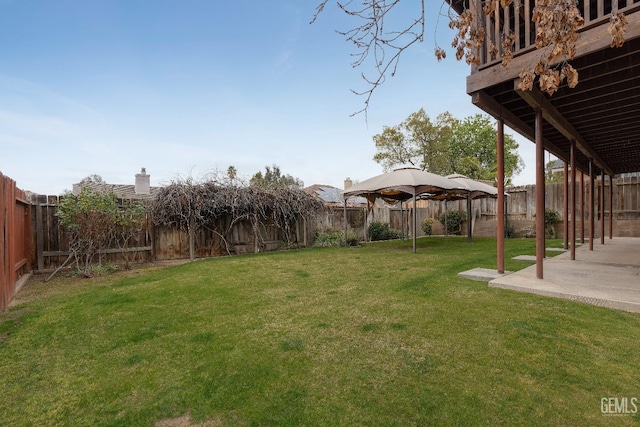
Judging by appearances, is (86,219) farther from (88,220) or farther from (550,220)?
(550,220)

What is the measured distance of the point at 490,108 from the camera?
4176 mm

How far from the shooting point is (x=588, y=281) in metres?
3.98

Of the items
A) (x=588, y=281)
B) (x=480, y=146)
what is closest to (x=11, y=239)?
(x=588, y=281)

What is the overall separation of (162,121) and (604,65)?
1234 centimetres

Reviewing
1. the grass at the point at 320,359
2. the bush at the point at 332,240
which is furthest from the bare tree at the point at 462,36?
the bush at the point at 332,240

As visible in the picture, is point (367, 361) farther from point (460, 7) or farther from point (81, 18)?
point (81, 18)

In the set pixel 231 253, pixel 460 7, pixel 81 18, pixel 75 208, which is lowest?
pixel 231 253

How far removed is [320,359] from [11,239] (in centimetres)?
478

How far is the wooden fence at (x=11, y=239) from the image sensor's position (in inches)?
143

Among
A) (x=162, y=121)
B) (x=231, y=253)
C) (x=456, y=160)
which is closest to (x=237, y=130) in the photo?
(x=162, y=121)

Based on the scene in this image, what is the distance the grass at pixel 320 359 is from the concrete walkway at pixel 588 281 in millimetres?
257

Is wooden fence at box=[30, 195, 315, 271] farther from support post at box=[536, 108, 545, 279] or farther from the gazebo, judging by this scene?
support post at box=[536, 108, 545, 279]

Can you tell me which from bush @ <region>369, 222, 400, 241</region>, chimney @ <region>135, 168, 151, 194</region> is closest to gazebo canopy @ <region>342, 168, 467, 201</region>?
bush @ <region>369, 222, 400, 241</region>

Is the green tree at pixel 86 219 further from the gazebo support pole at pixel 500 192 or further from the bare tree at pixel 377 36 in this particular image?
the gazebo support pole at pixel 500 192
